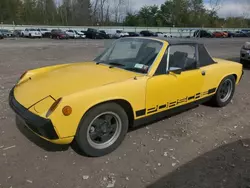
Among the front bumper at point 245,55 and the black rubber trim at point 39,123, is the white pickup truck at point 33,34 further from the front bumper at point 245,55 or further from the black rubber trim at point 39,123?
the black rubber trim at point 39,123

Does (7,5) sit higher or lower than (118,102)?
higher

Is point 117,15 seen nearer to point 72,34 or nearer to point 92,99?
point 72,34

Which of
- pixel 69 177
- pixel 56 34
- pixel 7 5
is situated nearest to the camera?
pixel 69 177

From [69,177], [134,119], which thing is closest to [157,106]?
[134,119]

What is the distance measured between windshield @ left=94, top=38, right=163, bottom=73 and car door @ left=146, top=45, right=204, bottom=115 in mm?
216

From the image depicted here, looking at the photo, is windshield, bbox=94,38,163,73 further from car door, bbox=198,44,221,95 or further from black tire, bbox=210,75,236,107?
black tire, bbox=210,75,236,107

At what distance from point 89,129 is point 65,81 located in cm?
76

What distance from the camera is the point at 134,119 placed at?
353 cm

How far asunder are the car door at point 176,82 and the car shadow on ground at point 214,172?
965mm

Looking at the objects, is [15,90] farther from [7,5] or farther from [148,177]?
[7,5]

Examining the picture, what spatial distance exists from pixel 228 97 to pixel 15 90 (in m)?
4.35

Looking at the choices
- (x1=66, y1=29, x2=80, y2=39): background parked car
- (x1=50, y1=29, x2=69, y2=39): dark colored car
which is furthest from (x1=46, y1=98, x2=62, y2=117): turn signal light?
(x1=66, y1=29, x2=80, y2=39): background parked car

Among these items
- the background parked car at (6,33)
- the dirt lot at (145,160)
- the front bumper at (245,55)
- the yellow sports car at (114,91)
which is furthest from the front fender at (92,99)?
the background parked car at (6,33)

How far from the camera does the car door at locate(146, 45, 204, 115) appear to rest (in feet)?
12.0
